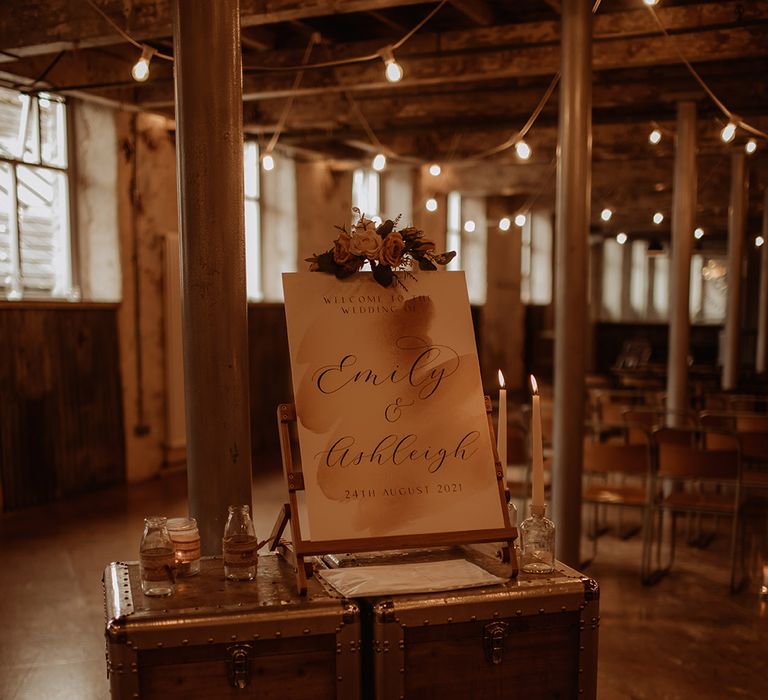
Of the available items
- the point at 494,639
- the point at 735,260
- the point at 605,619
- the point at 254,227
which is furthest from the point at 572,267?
the point at 735,260

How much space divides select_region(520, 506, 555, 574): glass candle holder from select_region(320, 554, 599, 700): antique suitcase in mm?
120

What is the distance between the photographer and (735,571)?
491 centimetres

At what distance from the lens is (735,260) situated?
1061 centimetres

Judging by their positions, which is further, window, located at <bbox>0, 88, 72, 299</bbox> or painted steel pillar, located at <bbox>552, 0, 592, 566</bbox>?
window, located at <bbox>0, 88, 72, 299</bbox>

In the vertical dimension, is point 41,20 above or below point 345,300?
above

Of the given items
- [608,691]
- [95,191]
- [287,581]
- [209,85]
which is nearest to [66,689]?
[287,581]

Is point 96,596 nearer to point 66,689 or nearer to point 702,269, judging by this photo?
point 66,689

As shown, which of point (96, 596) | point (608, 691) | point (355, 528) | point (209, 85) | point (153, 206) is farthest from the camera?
point (153, 206)

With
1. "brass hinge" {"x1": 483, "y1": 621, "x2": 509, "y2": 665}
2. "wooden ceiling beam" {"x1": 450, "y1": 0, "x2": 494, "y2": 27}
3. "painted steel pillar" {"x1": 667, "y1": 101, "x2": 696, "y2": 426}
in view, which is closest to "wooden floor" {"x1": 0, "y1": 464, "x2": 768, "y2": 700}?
"brass hinge" {"x1": 483, "y1": 621, "x2": 509, "y2": 665}

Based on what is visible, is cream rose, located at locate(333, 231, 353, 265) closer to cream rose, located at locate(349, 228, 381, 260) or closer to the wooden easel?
cream rose, located at locate(349, 228, 381, 260)

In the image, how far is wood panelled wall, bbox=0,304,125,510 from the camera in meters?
6.54

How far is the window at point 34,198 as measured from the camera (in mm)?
6832

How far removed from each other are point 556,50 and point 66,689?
548cm

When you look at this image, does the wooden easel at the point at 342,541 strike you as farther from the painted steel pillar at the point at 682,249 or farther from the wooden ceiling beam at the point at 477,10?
the painted steel pillar at the point at 682,249
